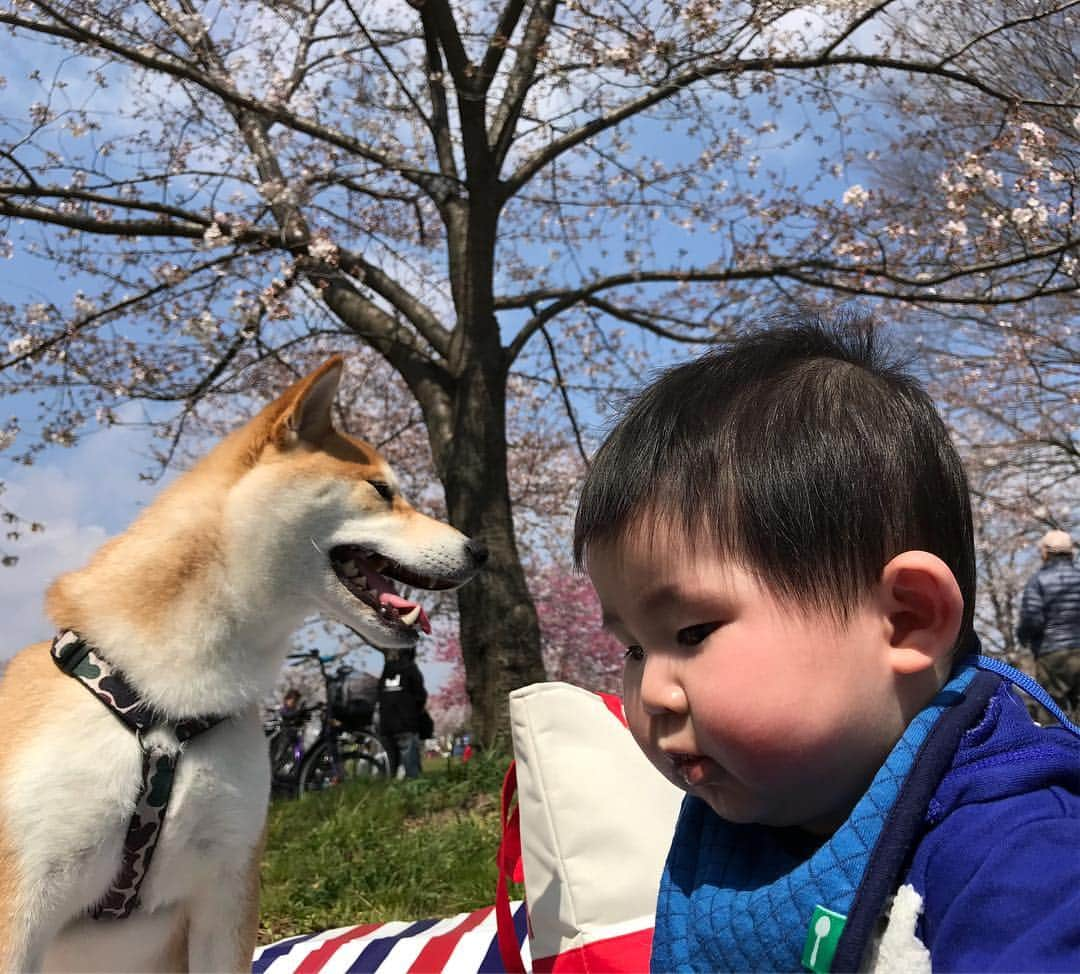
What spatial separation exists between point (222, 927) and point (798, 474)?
152cm

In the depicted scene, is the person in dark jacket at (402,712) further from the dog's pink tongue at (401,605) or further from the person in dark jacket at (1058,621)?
the dog's pink tongue at (401,605)

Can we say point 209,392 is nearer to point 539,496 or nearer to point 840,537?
point 539,496

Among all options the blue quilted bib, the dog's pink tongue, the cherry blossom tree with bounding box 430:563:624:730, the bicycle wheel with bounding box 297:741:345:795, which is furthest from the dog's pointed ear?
the cherry blossom tree with bounding box 430:563:624:730

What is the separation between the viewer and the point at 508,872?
1989mm

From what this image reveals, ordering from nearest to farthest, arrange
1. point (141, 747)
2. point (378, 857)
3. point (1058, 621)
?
1. point (141, 747)
2. point (378, 857)
3. point (1058, 621)

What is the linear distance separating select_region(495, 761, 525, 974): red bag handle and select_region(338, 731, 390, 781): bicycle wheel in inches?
279

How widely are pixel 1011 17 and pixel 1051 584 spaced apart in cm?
424

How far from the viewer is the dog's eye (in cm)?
267

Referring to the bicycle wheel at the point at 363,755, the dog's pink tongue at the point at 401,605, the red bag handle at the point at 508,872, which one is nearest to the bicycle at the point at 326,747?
the bicycle wheel at the point at 363,755

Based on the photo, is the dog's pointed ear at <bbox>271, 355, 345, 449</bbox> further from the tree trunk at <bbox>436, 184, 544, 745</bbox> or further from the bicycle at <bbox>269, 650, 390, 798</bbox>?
the bicycle at <bbox>269, 650, 390, 798</bbox>

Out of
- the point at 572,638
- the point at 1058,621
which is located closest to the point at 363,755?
the point at 1058,621

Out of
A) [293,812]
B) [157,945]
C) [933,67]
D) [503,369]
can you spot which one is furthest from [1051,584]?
[157,945]

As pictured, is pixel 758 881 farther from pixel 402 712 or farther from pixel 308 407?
pixel 402 712

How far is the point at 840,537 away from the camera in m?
0.98
